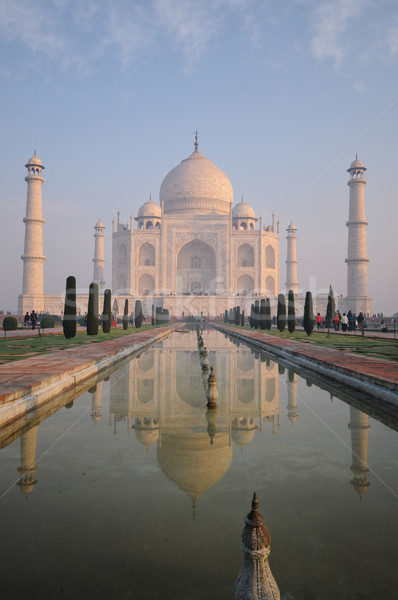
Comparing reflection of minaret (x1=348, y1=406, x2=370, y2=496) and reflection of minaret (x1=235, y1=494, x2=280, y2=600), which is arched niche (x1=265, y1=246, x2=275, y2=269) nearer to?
reflection of minaret (x1=348, y1=406, x2=370, y2=496)

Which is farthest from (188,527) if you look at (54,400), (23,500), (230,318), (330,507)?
(230,318)

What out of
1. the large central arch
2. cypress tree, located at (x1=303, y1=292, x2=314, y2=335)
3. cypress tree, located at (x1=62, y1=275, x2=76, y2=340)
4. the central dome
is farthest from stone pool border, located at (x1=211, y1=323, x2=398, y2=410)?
the central dome

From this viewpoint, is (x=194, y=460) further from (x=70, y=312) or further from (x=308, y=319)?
(x=308, y=319)

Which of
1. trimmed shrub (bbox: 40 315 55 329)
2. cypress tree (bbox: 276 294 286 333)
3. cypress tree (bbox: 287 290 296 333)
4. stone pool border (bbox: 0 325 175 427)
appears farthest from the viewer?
trimmed shrub (bbox: 40 315 55 329)

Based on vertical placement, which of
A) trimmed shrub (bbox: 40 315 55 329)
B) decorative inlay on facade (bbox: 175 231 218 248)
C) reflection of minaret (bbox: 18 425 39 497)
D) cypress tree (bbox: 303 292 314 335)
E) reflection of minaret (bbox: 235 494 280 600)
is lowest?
reflection of minaret (bbox: 18 425 39 497)

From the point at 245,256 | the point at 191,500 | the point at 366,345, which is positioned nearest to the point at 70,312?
the point at 366,345

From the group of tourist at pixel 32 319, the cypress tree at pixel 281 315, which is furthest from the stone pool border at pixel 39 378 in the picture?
the group of tourist at pixel 32 319

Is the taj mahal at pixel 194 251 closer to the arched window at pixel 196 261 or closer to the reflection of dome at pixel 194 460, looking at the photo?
the arched window at pixel 196 261
